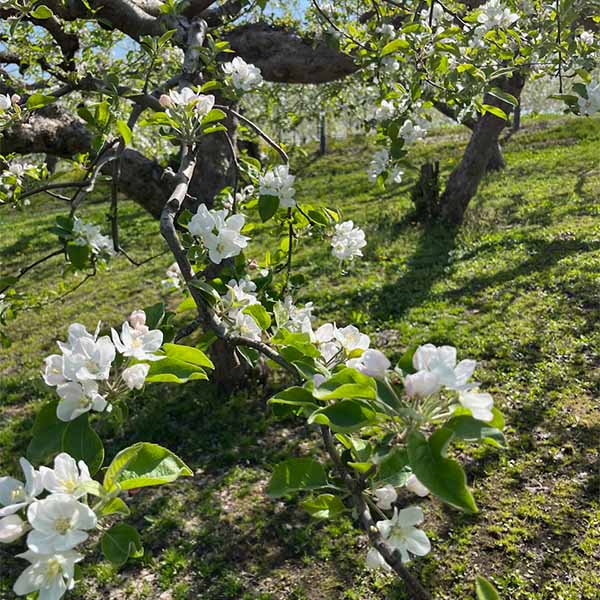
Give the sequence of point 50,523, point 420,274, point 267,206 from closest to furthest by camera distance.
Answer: point 50,523
point 267,206
point 420,274

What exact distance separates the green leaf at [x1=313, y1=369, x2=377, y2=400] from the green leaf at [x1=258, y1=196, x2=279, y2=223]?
0.93m

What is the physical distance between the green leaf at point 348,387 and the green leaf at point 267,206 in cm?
93

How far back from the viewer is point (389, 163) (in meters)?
2.26

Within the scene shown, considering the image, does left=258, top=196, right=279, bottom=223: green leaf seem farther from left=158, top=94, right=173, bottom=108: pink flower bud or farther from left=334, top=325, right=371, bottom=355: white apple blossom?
left=334, top=325, right=371, bottom=355: white apple blossom

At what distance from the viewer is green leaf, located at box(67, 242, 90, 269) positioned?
1.84 meters

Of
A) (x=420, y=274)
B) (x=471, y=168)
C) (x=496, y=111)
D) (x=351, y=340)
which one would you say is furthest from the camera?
(x=471, y=168)

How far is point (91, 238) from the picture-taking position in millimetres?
1978

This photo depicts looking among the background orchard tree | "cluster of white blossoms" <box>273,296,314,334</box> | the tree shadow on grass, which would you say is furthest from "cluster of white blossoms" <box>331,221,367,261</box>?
the tree shadow on grass

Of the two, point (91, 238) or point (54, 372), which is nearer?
point (54, 372)

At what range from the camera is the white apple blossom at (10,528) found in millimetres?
795

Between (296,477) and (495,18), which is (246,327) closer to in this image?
(296,477)

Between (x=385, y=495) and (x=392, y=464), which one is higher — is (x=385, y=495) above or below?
below

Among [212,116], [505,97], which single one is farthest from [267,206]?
[505,97]

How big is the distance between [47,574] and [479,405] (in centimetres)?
63
